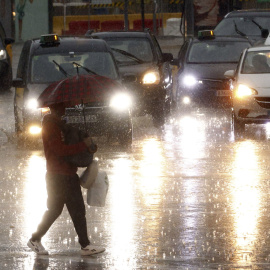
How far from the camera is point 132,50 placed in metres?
20.2

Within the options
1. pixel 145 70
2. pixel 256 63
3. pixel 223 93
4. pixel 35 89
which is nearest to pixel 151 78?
pixel 145 70

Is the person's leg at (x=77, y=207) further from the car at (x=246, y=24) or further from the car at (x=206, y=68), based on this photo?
the car at (x=246, y=24)

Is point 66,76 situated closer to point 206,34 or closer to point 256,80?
point 256,80

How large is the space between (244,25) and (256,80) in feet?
32.9

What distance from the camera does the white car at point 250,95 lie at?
16.9m

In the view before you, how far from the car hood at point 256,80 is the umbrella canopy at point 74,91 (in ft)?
25.9

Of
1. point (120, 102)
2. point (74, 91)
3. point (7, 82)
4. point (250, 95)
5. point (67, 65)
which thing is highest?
point (74, 91)

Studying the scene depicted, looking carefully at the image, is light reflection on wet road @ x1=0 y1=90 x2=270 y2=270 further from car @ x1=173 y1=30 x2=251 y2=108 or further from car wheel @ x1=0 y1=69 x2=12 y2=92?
car wheel @ x1=0 y1=69 x2=12 y2=92

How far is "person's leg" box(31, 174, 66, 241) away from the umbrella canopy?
1.96 feet

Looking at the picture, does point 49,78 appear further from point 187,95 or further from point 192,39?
point 192,39

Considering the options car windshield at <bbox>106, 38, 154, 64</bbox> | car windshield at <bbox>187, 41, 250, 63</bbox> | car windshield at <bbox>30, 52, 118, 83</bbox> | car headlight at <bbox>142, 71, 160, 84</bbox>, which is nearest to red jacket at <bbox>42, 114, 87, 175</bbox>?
car windshield at <bbox>30, 52, 118, 83</bbox>

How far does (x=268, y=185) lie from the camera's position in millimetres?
11516

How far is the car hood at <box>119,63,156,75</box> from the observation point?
19.0 metres

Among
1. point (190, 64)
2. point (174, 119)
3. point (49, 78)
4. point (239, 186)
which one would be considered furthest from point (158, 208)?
point (190, 64)
